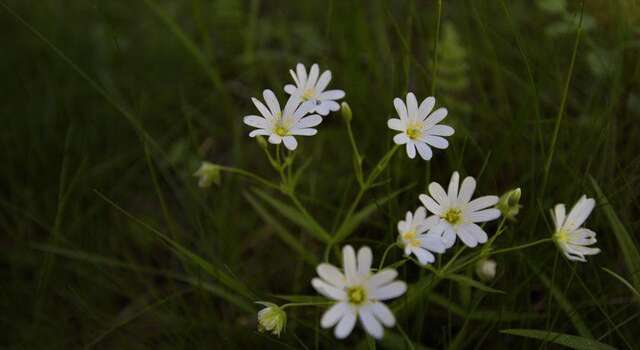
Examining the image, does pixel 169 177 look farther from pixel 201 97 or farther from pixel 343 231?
pixel 343 231

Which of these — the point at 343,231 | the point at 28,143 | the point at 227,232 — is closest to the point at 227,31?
the point at 28,143

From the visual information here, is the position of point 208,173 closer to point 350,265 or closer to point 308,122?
point 308,122

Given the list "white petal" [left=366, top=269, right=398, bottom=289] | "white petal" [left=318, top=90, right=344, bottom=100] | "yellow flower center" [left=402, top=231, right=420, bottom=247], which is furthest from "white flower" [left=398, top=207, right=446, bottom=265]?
"white petal" [left=318, top=90, right=344, bottom=100]

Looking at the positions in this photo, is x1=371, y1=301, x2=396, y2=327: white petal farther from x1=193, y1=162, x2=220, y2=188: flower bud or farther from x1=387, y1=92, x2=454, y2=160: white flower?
x1=193, y1=162, x2=220, y2=188: flower bud

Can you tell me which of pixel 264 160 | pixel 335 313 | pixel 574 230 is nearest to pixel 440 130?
pixel 574 230

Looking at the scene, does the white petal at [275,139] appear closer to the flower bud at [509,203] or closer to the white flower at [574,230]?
the flower bud at [509,203]

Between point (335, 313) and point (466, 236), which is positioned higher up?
point (466, 236)
